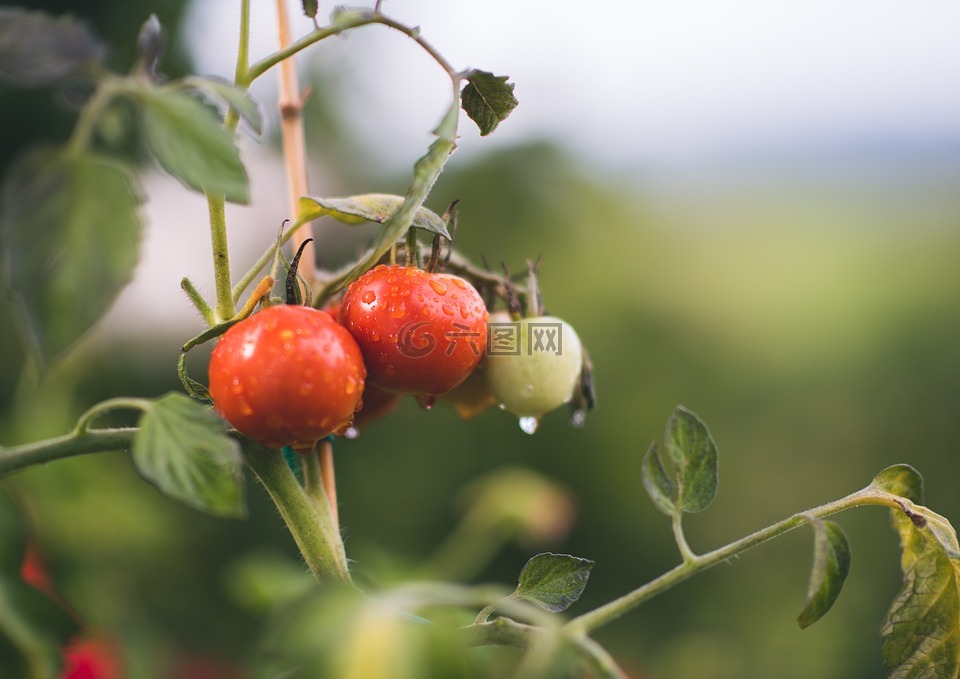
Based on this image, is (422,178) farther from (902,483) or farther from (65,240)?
(902,483)

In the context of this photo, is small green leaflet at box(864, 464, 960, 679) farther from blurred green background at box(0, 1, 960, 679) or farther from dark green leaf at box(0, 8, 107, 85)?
blurred green background at box(0, 1, 960, 679)

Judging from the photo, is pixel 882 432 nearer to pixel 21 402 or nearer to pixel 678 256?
pixel 678 256

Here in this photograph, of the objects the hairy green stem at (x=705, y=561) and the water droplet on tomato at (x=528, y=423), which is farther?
the water droplet on tomato at (x=528, y=423)

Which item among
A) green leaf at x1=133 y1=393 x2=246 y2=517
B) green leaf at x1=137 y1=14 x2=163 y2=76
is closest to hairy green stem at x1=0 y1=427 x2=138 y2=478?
green leaf at x1=133 y1=393 x2=246 y2=517

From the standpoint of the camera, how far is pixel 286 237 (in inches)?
12.7

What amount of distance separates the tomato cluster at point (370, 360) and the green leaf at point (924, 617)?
17 cm

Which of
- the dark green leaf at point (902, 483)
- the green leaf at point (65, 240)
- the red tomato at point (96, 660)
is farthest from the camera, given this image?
the red tomato at point (96, 660)

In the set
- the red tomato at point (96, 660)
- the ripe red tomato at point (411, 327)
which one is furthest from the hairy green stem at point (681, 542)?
the red tomato at point (96, 660)

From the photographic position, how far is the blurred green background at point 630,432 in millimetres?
1339

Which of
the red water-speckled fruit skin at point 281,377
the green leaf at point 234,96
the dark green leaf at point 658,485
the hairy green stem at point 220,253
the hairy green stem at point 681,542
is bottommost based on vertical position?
the hairy green stem at point 681,542

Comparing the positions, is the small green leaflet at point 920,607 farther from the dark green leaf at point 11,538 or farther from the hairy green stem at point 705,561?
the dark green leaf at point 11,538

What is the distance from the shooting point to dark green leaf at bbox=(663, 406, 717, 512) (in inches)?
13.6

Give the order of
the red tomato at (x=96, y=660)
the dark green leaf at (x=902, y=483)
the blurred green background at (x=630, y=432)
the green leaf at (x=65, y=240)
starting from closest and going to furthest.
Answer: the green leaf at (x=65, y=240) → the dark green leaf at (x=902, y=483) → the red tomato at (x=96, y=660) → the blurred green background at (x=630, y=432)

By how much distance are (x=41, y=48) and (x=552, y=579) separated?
0.26 metres
